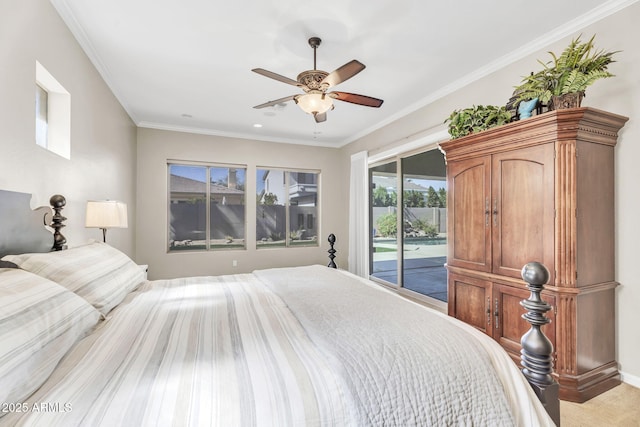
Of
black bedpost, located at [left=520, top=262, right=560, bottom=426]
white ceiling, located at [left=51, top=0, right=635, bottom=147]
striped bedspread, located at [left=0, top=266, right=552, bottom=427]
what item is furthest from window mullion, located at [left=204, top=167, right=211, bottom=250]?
black bedpost, located at [left=520, top=262, right=560, bottom=426]

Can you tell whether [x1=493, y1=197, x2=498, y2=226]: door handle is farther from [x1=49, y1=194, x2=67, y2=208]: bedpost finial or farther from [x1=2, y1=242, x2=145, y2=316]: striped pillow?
[x1=49, y1=194, x2=67, y2=208]: bedpost finial

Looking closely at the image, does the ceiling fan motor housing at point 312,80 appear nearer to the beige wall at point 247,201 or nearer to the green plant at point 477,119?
the green plant at point 477,119

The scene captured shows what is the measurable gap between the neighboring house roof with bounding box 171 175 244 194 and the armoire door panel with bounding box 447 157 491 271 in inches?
156

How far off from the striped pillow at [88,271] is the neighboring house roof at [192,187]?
3.44 metres

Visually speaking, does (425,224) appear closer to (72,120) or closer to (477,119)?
(477,119)

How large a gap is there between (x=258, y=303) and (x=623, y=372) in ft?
8.74

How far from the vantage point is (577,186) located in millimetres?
1970

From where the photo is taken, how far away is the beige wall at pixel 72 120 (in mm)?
1626

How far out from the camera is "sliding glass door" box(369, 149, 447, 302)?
157 inches

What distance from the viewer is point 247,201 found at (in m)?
5.55

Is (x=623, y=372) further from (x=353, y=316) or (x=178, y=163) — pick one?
(x=178, y=163)

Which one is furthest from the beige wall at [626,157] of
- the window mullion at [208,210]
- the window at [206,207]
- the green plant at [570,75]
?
the window mullion at [208,210]

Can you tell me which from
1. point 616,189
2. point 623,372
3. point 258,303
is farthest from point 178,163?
point 623,372

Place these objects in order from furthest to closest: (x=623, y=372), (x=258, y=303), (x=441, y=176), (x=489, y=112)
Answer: (x=441, y=176) → (x=489, y=112) → (x=623, y=372) → (x=258, y=303)
